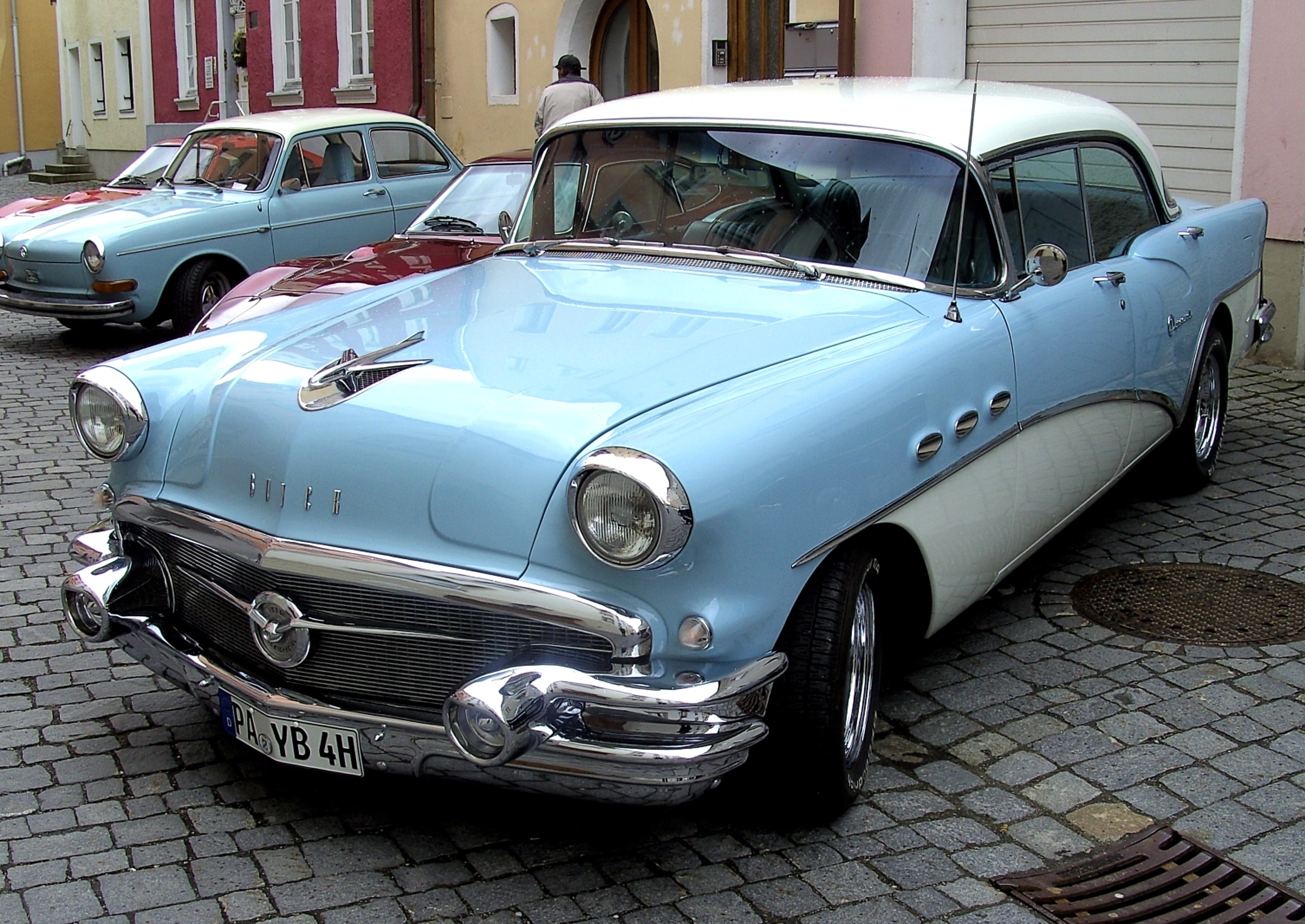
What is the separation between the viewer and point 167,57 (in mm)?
24328

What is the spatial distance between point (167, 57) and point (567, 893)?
2406cm

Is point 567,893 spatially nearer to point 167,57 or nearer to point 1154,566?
point 1154,566

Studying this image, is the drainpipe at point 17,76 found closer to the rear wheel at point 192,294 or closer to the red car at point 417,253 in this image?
the rear wheel at point 192,294

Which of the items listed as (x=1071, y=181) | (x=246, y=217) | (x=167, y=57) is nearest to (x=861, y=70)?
(x=246, y=217)

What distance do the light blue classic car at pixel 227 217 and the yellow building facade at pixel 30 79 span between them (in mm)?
22875

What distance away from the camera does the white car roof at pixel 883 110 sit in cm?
411

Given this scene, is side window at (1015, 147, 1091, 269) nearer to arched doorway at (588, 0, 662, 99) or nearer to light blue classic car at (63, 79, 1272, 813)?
light blue classic car at (63, 79, 1272, 813)

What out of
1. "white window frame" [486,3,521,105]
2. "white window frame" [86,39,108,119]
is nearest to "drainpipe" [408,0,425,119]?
"white window frame" [486,3,521,105]

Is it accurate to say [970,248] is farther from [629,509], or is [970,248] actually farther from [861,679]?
[629,509]

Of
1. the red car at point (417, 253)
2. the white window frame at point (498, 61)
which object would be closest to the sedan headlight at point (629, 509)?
the red car at point (417, 253)

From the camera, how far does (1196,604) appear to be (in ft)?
15.4

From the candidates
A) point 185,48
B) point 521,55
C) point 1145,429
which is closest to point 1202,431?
point 1145,429

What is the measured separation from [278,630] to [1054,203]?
9.19 feet

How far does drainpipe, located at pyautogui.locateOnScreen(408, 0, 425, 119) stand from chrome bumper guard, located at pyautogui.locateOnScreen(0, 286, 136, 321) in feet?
26.4
